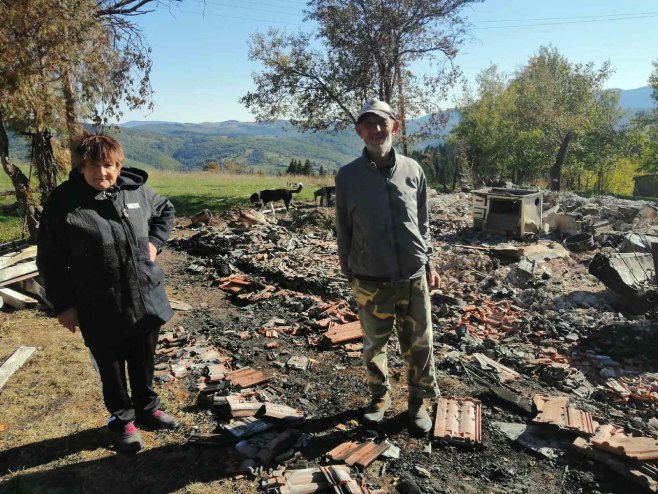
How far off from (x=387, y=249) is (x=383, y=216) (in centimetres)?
22

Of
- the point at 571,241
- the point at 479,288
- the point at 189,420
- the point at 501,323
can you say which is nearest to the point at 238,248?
the point at 479,288

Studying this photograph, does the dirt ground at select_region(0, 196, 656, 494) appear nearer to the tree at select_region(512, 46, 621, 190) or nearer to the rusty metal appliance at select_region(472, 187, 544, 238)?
the rusty metal appliance at select_region(472, 187, 544, 238)

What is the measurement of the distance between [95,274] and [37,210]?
6498 mm

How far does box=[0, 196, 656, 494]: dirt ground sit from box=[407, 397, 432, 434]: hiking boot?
73 mm

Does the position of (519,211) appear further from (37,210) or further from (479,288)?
(37,210)

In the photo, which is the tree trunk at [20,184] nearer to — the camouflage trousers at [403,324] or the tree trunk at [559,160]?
the camouflage trousers at [403,324]

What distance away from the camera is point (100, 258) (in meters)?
2.66

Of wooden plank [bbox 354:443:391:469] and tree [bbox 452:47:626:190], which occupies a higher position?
tree [bbox 452:47:626:190]

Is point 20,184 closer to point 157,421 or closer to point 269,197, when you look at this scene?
point 157,421

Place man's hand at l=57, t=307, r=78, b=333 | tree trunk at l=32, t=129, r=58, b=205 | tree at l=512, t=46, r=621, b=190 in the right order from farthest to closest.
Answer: tree at l=512, t=46, r=621, b=190
tree trunk at l=32, t=129, r=58, b=205
man's hand at l=57, t=307, r=78, b=333

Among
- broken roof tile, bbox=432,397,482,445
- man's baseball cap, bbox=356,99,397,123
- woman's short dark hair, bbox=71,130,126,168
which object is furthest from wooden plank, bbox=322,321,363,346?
woman's short dark hair, bbox=71,130,126,168

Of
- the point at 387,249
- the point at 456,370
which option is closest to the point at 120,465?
the point at 387,249

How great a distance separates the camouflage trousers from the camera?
9.97ft

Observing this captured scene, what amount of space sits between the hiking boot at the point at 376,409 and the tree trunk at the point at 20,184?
23.2ft
